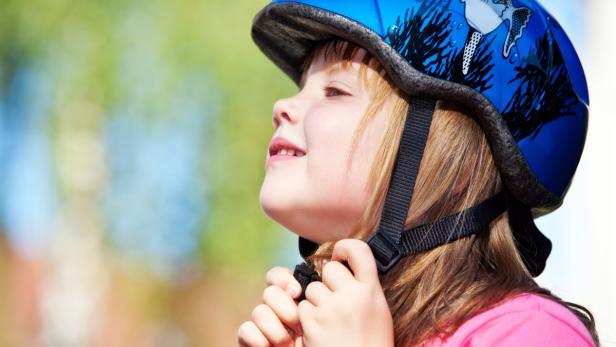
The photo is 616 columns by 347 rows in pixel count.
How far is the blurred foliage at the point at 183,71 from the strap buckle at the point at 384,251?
306 inches

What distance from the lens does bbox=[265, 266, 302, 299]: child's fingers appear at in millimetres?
1969

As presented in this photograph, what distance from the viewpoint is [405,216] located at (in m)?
2.00

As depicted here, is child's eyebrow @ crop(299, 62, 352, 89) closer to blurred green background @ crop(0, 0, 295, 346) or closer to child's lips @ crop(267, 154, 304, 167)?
child's lips @ crop(267, 154, 304, 167)

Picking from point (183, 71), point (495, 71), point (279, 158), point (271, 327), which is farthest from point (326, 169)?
point (183, 71)

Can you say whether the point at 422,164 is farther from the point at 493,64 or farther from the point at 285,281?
the point at 285,281

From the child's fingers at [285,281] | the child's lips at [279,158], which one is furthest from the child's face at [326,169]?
the child's fingers at [285,281]

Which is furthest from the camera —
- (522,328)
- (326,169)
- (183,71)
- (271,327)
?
(183,71)

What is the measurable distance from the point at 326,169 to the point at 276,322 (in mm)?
387

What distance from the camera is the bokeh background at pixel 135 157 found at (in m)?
9.59

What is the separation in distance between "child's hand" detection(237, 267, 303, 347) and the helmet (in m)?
0.24

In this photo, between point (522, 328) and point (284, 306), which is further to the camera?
point (284, 306)

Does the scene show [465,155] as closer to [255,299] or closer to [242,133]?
[242,133]

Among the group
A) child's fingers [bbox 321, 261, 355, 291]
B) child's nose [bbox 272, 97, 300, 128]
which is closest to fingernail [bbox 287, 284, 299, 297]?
child's fingers [bbox 321, 261, 355, 291]

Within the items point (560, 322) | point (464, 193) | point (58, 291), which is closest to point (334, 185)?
point (464, 193)
